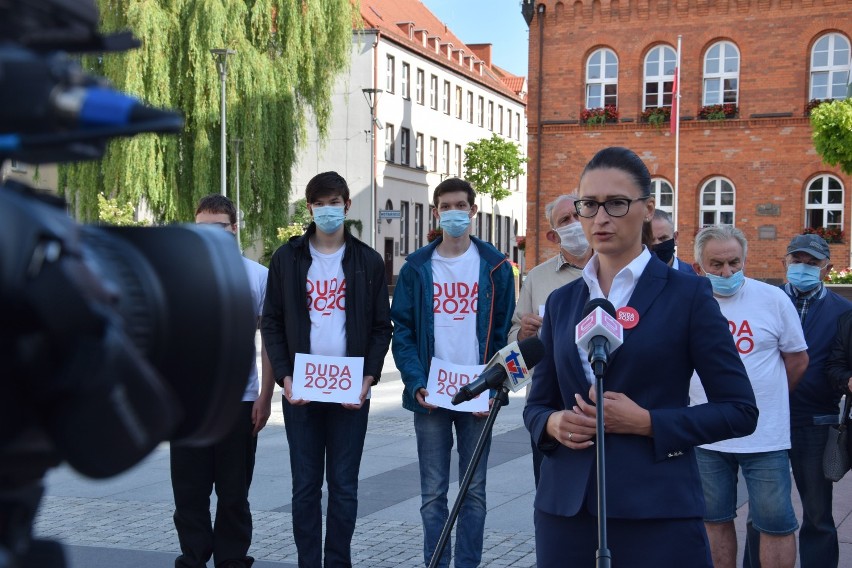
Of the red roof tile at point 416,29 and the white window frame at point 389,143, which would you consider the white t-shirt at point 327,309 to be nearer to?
the red roof tile at point 416,29

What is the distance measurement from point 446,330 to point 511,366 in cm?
295

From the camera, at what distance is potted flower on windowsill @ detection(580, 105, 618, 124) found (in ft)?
141

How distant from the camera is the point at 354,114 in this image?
63.2m

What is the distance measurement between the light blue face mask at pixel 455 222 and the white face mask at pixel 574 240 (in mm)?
617

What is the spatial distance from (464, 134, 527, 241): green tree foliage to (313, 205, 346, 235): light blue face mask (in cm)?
A: 5992

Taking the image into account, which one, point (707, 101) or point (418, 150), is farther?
point (418, 150)

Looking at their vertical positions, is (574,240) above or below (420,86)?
below

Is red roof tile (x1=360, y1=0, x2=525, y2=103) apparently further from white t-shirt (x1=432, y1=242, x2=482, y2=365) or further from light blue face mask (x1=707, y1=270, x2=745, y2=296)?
light blue face mask (x1=707, y1=270, x2=745, y2=296)

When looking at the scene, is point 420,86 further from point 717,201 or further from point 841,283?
point 841,283

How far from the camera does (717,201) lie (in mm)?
42281

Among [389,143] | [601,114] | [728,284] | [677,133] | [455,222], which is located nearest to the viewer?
[728,284]

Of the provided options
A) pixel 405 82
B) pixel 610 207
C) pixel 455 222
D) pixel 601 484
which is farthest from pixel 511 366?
pixel 405 82

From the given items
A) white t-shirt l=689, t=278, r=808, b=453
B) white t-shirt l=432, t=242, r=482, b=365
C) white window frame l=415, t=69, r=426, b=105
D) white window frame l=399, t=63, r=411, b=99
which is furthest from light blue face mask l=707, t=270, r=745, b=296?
white window frame l=415, t=69, r=426, b=105

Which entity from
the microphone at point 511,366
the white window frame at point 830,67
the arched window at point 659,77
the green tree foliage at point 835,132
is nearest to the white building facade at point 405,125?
the arched window at point 659,77
